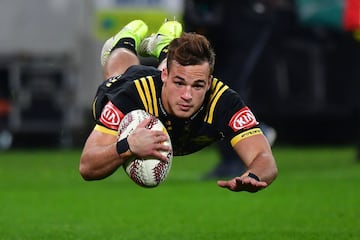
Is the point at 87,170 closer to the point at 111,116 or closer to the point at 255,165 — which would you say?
the point at 111,116

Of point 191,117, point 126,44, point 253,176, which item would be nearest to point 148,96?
point 191,117

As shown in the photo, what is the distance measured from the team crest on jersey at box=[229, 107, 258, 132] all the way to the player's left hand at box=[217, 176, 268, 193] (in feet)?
3.05

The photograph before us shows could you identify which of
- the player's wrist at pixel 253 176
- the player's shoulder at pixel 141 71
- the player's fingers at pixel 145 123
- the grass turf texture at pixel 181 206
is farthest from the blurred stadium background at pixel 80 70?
the player's wrist at pixel 253 176

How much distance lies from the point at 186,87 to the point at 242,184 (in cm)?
98

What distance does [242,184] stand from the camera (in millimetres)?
8867

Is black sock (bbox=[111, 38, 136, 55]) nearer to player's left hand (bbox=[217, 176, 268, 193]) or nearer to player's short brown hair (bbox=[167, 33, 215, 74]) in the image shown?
player's short brown hair (bbox=[167, 33, 215, 74])

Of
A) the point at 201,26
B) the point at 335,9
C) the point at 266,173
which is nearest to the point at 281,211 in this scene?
the point at 266,173

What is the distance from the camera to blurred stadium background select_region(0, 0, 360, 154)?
23.2 metres

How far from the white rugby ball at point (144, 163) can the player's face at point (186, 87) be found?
0.66 feet

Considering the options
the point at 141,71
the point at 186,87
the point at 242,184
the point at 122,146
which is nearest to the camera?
the point at 242,184

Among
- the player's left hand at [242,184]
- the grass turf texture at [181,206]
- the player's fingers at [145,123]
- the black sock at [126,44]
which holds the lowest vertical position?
the grass turf texture at [181,206]

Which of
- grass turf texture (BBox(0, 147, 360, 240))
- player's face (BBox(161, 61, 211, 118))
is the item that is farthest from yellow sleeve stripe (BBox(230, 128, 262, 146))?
grass turf texture (BBox(0, 147, 360, 240))

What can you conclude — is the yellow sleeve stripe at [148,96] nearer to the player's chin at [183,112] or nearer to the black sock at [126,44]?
the player's chin at [183,112]

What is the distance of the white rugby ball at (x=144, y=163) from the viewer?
367 inches
